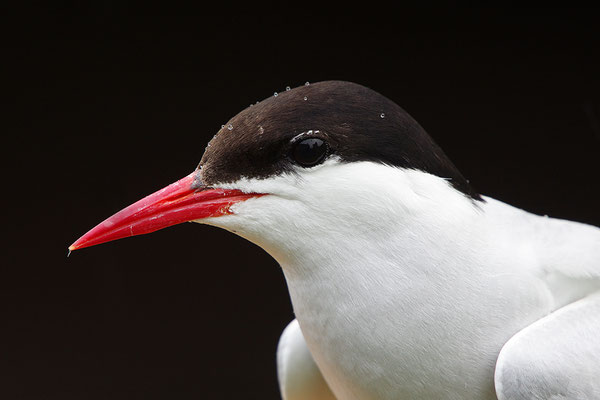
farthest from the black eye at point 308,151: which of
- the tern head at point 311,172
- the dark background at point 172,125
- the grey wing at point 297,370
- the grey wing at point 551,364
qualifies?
the dark background at point 172,125

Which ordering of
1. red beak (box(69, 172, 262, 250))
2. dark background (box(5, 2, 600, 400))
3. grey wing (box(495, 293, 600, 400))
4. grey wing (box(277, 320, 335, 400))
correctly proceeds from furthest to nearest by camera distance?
1. dark background (box(5, 2, 600, 400))
2. grey wing (box(277, 320, 335, 400))
3. red beak (box(69, 172, 262, 250))
4. grey wing (box(495, 293, 600, 400))

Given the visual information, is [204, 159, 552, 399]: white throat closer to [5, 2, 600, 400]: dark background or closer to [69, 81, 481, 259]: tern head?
[69, 81, 481, 259]: tern head

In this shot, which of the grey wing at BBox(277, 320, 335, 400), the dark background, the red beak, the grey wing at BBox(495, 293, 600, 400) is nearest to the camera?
the grey wing at BBox(495, 293, 600, 400)

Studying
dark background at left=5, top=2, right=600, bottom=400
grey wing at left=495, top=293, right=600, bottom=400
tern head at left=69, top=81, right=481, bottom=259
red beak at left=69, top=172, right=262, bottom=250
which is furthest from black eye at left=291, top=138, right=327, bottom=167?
dark background at left=5, top=2, right=600, bottom=400

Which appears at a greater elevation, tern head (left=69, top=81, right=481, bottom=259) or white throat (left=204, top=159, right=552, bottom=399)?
tern head (left=69, top=81, right=481, bottom=259)

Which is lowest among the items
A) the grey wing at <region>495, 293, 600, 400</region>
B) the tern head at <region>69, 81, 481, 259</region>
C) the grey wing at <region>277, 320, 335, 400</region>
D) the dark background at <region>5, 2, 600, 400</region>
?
the grey wing at <region>495, 293, 600, 400</region>

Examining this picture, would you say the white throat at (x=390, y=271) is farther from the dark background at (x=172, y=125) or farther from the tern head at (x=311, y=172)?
the dark background at (x=172, y=125)

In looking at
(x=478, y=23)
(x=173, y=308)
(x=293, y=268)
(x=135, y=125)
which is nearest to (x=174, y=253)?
(x=173, y=308)

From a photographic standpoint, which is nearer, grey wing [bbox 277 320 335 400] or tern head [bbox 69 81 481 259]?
tern head [bbox 69 81 481 259]

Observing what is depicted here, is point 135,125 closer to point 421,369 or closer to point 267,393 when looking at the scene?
point 267,393
